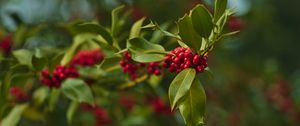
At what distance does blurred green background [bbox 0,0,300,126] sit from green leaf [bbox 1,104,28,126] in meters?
0.42

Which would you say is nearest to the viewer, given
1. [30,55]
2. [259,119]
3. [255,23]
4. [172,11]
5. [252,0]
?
[30,55]

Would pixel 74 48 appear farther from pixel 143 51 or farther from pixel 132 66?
pixel 143 51

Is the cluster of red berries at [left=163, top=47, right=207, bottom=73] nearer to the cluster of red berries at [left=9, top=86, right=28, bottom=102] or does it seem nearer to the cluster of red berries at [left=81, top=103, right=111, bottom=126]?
the cluster of red berries at [left=9, top=86, right=28, bottom=102]

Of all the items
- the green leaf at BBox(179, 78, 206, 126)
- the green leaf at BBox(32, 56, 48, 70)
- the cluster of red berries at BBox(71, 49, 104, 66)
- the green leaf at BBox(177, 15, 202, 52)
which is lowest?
the cluster of red berries at BBox(71, 49, 104, 66)

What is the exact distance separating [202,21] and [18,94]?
1.17 meters

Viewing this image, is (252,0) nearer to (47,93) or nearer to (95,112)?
(95,112)

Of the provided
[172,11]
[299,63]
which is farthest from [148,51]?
[299,63]

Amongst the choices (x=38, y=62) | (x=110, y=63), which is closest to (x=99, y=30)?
(x=110, y=63)

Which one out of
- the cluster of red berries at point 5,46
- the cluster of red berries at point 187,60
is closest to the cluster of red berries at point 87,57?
the cluster of red berries at point 5,46

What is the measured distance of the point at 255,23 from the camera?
419 cm

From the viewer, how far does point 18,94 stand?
246cm

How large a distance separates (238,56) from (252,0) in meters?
0.58

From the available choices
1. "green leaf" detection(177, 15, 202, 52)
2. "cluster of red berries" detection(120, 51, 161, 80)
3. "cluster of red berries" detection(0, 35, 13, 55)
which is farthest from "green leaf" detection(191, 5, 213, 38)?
"cluster of red berries" detection(0, 35, 13, 55)

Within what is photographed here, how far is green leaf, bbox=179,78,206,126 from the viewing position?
152cm
